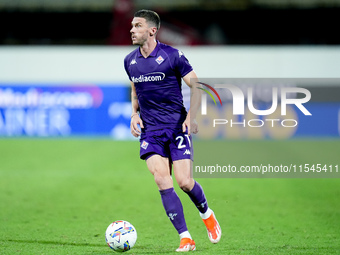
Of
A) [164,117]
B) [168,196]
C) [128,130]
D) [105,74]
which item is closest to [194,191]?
[168,196]

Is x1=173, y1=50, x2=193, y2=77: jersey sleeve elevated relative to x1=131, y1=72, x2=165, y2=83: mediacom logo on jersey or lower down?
elevated

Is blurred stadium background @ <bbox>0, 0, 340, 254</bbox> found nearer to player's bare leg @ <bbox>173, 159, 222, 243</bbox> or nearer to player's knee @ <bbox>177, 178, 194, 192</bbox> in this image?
player's bare leg @ <bbox>173, 159, 222, 243</bbox>

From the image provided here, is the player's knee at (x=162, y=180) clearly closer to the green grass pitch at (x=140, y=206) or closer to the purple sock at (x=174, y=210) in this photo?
the purple sock at (x=174, y=210)

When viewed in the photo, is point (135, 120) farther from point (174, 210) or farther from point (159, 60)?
point (174, 210)

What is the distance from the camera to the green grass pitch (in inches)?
261

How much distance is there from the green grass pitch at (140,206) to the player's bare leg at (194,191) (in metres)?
0.15

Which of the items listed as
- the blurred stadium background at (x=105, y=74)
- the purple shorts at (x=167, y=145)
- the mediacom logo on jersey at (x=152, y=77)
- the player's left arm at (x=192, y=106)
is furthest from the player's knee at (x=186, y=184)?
the blurred stadium background at (x=105, y=74)

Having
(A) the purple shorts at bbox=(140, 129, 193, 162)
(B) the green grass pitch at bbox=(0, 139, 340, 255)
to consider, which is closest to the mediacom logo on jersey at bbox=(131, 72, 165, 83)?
(A) the purple shorts at bbox=(140, 129, 193, 162)

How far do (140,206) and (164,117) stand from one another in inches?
138

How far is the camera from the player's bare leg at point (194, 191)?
6.18 metres

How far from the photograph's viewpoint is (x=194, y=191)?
634 centimetres

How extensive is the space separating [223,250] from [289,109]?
15.2m

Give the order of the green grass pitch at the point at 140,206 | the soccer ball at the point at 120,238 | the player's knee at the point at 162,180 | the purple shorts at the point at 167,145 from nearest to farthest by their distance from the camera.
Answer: the soccer ball at the point at 120,238 → the player's knee at the point at 162,180 → the purple shorts at the point at 167,145 → the green grass pitch at the point at 140,206

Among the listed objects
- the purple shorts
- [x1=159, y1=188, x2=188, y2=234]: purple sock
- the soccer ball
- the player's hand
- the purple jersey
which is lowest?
the soccer ball
